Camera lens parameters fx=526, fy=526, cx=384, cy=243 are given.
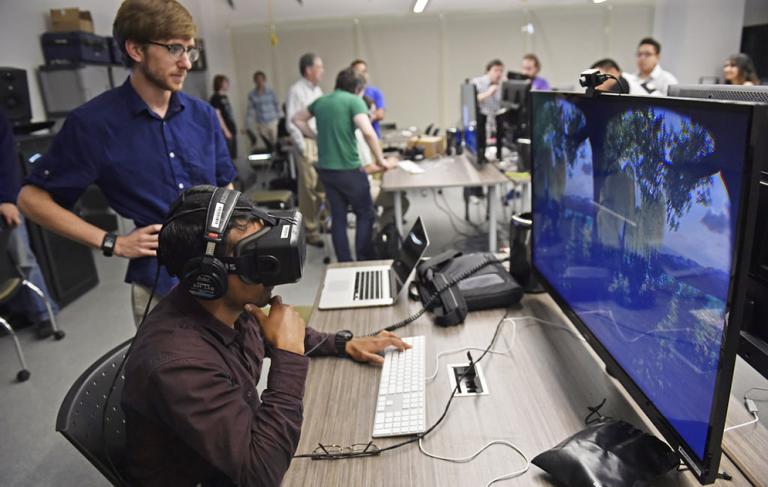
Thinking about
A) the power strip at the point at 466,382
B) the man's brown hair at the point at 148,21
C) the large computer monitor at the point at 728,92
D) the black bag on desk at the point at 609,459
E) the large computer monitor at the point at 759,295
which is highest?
the man's brown hair at the point at 148,21

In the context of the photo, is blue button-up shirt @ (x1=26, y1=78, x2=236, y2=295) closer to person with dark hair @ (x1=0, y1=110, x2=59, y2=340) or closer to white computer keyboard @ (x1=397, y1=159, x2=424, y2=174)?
person with dark hair @ (x1=0, y1=110, x2=59, y2=340)

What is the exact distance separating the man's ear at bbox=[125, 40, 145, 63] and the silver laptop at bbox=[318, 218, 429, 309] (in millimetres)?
918

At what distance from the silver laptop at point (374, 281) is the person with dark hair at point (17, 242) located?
2.11m

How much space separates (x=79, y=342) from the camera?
323cm

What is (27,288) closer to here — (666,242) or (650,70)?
(666,242)

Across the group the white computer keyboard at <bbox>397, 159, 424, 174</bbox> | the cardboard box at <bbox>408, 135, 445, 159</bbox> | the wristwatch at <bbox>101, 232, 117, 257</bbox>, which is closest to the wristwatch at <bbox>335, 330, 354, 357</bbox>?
the wristwatch at <bbox>101, 232, 117, 257</bbox>

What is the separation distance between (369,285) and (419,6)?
26.1 feet

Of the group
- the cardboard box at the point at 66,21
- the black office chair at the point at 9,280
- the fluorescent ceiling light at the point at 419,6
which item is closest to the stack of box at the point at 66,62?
the cardboard box at the point at 66,21

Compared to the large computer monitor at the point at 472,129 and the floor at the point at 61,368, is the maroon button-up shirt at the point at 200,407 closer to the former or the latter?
the floor at the point at 61,368

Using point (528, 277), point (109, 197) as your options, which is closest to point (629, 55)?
point (528, 277)

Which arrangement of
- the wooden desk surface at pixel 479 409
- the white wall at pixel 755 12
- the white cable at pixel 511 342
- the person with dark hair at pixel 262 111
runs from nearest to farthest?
the wooden desk surface at pixel 479 409 < the white cable at pixel 511 342 < the white wall at pixel 755 12 < the person with dark hair at pixel 262 111

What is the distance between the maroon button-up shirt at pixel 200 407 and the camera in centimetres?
86

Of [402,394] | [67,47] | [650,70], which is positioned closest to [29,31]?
[67,47]

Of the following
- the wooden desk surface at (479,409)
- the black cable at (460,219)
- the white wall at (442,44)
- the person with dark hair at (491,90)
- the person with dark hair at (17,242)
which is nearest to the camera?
the wooden desk surface at (479,409)
